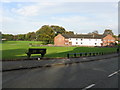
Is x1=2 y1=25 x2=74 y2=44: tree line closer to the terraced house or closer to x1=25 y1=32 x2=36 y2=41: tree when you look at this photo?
x1=25 y1=32 x2=36 y2=41: tree

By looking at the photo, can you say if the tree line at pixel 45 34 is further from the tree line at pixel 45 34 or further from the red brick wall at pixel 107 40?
the red brick wall at pixel 107 40

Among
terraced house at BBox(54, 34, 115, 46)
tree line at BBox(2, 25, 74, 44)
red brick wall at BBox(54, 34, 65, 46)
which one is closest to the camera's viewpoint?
tree line at BBox(2, 25, 74, 44)

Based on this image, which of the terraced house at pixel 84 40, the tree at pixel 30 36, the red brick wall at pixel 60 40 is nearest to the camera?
the terraced house at pixel 84 40

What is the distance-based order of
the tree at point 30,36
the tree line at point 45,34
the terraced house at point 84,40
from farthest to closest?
1. the tree at point 30,36
2. the terraced house at point 84,40
3. the tree line at point 45,34

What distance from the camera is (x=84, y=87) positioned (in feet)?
22.1

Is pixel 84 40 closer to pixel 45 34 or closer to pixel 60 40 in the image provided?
pixel 60 40

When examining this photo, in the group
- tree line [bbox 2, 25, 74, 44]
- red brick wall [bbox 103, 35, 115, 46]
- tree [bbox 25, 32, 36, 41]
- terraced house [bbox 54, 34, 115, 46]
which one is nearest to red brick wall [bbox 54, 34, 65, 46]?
terraced house [bbox 54, 34, 115, 46]

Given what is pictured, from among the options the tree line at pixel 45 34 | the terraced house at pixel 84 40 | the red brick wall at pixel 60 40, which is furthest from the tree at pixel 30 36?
the terraced house at pixel 84 40

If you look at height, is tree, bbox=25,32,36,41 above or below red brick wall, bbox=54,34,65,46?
above

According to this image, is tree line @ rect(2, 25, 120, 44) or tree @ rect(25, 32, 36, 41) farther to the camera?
tree @ rect(25, 32, 36, 41)

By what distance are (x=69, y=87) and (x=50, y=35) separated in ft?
229

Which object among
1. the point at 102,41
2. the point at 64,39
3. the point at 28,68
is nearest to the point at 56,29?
the point at 64,39

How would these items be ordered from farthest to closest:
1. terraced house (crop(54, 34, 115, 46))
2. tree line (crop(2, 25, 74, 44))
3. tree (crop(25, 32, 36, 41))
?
tree (crop(25, 32, 36, 41))
terraced house (crop(54, 34, 115, 46))
tree line (crop(2, 25, 74, 44))

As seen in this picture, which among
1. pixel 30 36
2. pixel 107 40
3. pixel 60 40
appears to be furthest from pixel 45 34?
pixel 30 36
